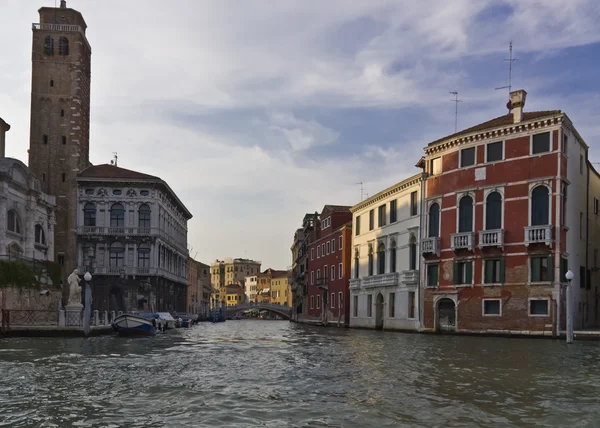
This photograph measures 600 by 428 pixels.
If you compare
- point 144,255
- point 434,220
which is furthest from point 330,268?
point 434,220

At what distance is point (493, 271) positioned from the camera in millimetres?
31844

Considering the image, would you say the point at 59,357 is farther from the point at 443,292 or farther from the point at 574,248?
the point at 574,248

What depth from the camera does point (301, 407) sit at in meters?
10.1

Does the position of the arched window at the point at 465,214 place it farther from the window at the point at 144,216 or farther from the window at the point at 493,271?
the window at the point at 144,216

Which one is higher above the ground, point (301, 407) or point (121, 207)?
point (121, 207)

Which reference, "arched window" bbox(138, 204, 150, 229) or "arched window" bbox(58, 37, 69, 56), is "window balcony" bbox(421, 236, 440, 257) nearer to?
"arched window" bbox(138, 204, 150, 229)

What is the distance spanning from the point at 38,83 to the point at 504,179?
130 ft

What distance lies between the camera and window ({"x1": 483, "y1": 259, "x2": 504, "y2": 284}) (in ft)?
103

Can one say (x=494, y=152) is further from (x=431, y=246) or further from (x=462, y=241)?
(x=431, y=246)

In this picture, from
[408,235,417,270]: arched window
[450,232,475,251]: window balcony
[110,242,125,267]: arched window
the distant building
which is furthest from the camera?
[110,242,125,267]: arched window

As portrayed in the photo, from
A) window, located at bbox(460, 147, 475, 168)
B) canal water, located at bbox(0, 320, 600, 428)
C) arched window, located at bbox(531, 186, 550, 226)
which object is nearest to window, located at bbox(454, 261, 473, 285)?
arched window, located at bbox(531, 186, 550, 226)

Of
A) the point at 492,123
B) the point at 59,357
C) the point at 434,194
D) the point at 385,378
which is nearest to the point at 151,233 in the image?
the point at 434,194

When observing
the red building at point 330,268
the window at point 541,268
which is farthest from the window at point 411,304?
the red building at point 330,268

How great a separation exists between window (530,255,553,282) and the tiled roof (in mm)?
35373
